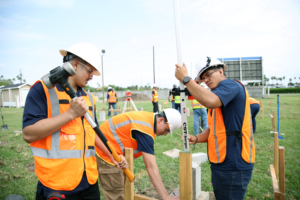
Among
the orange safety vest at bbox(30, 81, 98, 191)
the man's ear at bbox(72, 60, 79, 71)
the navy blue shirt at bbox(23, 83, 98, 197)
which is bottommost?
the orange safety vest at bbox(30, 81, 98, 191)

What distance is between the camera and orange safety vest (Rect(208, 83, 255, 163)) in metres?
1.79

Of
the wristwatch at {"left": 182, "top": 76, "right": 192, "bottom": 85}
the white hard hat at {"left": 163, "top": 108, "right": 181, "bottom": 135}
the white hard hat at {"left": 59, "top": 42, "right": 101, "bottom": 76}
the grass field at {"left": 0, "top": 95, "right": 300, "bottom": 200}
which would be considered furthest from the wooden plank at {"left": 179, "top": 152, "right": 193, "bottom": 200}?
the grass field at {"left": 0, "top": 95, "right": 300, "bottom": 200}

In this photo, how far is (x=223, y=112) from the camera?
185cm

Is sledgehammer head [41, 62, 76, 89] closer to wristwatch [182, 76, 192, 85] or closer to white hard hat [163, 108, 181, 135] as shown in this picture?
wristwatch [182, 76, 192, 85]

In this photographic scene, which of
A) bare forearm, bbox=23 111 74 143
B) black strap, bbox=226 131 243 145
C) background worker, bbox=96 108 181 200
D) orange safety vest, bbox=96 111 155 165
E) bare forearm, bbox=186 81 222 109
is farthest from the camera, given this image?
orange safety vest, bbox=96 111 155 165

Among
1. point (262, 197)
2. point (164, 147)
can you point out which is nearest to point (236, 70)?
point (164, 147)

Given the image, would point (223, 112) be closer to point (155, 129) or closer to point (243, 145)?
point (243, 145)

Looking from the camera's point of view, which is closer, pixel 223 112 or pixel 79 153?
pixel 79 153

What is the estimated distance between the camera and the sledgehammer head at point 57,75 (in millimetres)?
1294

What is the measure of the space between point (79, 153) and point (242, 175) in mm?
1609

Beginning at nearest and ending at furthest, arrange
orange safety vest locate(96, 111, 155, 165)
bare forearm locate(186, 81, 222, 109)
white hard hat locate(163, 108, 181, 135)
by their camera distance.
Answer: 1. bare forearm locate(186, 81, 222, 109)
2. orange safety vest locate(96, 111, 155, 165)
3. white hard hat locate(163, 108, 181, 135)

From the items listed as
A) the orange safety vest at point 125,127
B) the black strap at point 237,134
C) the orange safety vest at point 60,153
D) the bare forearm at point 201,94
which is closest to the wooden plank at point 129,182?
the orange safety vest at point 125,127

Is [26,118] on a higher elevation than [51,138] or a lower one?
higher

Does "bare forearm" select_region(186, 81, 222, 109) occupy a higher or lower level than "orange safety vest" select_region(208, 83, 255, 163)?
higher
